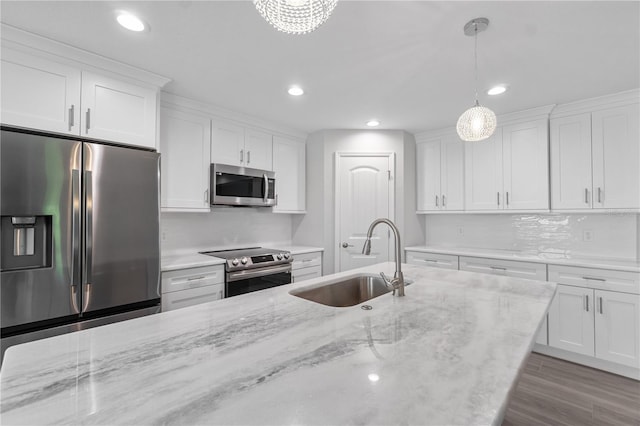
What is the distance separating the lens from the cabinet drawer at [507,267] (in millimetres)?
2801

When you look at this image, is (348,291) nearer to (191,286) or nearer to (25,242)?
(191,286)

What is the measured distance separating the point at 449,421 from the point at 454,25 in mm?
1946

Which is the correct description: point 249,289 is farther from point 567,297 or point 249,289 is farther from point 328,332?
point 567,297

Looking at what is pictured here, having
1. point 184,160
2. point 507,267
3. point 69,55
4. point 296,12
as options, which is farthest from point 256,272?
point 507,267

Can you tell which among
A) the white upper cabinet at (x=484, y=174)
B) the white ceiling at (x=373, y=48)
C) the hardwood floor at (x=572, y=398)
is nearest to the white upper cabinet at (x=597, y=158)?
the white ceiling at (x=373, y=48)

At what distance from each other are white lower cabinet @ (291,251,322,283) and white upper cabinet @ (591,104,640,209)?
9.29 ft

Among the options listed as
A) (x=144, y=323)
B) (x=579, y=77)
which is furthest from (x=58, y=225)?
(x=579, y=77)

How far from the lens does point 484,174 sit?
3439 millimetres

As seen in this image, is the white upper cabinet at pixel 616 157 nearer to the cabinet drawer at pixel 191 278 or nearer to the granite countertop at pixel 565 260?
the granite countertop at pixel 565 260

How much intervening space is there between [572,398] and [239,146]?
11.8 ft

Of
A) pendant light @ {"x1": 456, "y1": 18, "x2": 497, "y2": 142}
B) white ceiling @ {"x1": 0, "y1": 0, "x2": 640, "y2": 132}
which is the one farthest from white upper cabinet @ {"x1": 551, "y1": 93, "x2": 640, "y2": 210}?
pendant light @ {"x1": 456, "y1": 18, "x2": 497, "y2": 142}

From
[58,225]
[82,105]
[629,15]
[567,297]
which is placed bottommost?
[567,297]

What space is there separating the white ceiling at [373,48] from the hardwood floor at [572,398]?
2114 millimetres

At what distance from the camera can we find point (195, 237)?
128 inches
